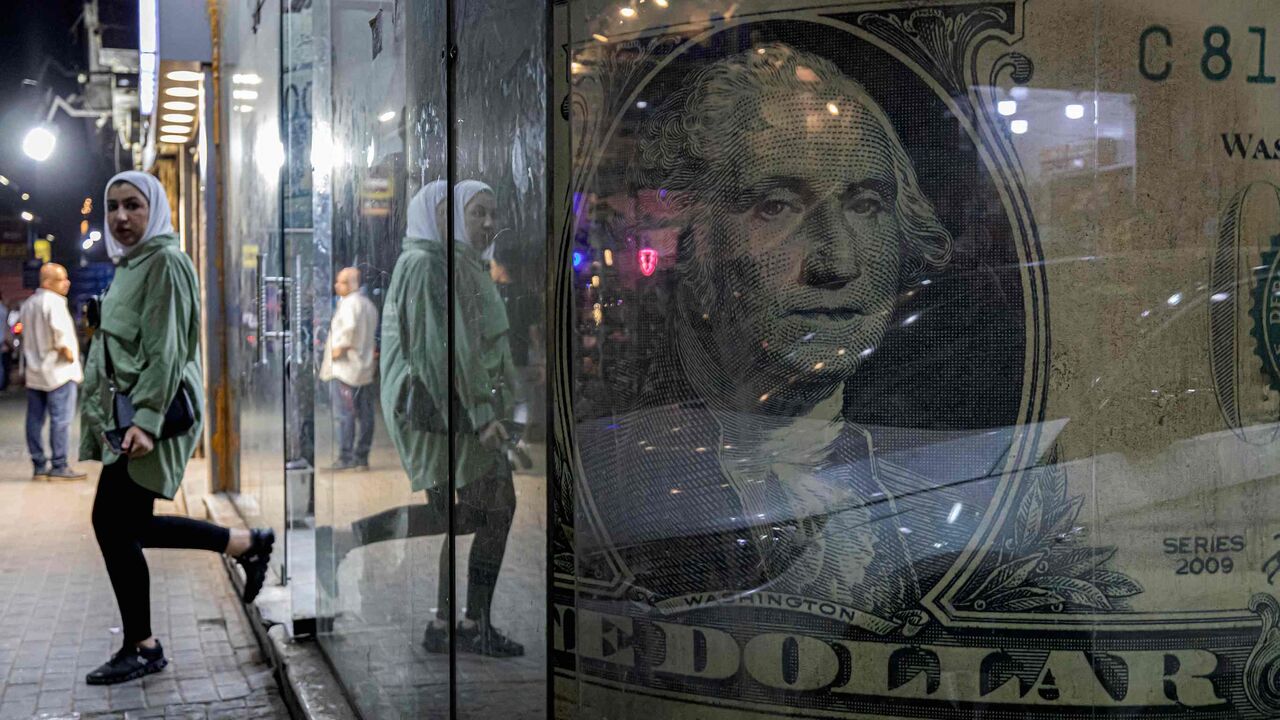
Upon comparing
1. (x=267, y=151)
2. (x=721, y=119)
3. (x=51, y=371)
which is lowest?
(x=51, y=371)

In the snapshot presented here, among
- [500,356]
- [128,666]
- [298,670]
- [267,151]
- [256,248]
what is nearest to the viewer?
[500,356]

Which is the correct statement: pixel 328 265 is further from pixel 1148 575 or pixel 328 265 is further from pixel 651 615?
pixel 1148 575

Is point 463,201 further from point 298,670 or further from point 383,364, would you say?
point 298,670

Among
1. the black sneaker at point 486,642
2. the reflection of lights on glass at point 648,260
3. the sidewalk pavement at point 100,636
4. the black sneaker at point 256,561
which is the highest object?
the reflection of lights on glass at point 648,260

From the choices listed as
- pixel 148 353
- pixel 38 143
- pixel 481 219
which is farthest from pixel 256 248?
pixel 38 143

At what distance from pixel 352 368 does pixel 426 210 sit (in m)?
1.18

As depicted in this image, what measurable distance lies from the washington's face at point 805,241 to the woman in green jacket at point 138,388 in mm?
2785

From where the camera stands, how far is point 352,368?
14.5 feet

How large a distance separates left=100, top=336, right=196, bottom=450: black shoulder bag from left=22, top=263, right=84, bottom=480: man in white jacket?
24.4ft

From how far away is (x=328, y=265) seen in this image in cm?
488

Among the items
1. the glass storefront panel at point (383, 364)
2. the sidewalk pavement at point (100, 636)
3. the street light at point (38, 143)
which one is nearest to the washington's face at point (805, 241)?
the glass storefront panel at point (383, 364)

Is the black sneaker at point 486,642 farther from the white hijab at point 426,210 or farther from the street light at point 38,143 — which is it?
the street light at point 38,143

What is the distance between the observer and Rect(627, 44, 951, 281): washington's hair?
2.97 meters

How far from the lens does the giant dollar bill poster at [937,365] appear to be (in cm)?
289
